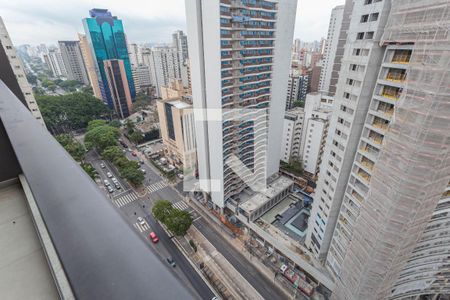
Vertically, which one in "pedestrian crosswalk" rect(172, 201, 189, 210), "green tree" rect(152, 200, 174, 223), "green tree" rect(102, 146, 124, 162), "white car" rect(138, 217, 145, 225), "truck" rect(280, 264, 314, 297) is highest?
"green tree" rect(102, 146, 124, 162)

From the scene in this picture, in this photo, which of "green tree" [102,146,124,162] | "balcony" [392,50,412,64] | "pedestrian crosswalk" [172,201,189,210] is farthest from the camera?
"green tree" [102,146,124,162]

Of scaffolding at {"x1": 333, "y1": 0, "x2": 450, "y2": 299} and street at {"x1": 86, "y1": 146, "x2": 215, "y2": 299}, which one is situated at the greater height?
scaffolding at {"x1": 333, "y1": 0, "x2": 450, "y2": 299}

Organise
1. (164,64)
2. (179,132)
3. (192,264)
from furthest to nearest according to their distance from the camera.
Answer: (164,64), (179,132), (192,264)

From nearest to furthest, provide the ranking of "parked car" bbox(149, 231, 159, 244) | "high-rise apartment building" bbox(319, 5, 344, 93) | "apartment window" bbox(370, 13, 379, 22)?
"apartment window" bbox(370, 13, 379, 22) → "parked car" bbox(149, 231, 159, 244) → "high-rise apartment building" bbox(319, 5, 344, 93)

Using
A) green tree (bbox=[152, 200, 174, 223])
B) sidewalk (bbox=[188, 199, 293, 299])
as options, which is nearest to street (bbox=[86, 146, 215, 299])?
green tree (bbox=[152, 200, 174, 223])

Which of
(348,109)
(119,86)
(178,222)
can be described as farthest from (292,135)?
(119,86)

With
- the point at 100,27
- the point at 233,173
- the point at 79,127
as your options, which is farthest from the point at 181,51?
the point at 233,173

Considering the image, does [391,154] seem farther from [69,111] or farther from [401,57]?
[69,111]

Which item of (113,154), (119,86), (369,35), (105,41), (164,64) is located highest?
(105,41)

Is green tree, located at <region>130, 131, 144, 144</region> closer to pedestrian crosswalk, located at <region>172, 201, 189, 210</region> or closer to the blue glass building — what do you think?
pedestrian crosswalk, located at <region>172, 201, 189, 210</region>
